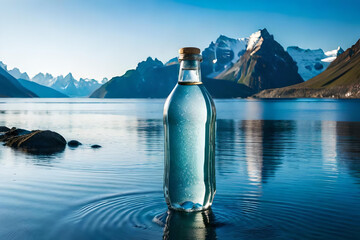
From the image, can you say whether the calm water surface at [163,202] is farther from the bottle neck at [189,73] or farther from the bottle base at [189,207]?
the bottle neck at [189,73]

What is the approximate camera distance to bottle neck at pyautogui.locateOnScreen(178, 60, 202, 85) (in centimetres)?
699

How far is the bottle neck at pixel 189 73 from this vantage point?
22.9 ft

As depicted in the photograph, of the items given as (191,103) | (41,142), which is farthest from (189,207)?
(41,142)

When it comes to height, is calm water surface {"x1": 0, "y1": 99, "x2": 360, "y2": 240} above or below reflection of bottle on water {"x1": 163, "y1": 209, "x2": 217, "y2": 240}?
below

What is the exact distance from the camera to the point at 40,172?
15055 mm

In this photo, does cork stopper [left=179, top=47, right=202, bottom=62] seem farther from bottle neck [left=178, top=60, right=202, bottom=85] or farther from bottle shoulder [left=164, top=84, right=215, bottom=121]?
bottle shoulder [left=164, top=84, right=215, bottom=121]

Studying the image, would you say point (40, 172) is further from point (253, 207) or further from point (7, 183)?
point (253, 207)

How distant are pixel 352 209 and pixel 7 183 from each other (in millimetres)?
9634

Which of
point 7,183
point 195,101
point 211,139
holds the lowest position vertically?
point 7,183

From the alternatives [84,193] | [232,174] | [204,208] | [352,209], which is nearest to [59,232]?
[204,208]

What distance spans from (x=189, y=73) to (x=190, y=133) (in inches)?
38.3

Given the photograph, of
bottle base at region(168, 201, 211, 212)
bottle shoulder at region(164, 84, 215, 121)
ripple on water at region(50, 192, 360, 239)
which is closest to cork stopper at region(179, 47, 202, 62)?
bottle shoulder at region(164, 84, 215, 121)

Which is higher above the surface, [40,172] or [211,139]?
[211,139]

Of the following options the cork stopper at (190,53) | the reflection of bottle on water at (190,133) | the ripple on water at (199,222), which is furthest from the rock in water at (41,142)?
the cork stopper at (190,53)
